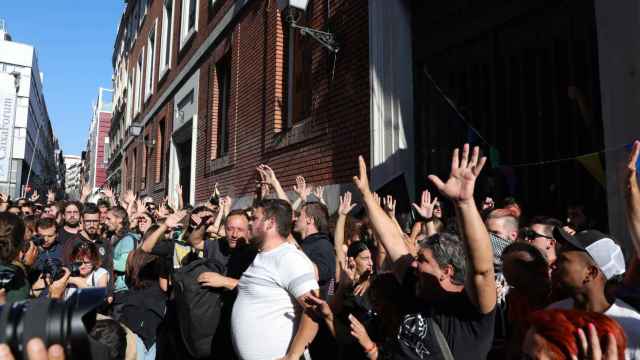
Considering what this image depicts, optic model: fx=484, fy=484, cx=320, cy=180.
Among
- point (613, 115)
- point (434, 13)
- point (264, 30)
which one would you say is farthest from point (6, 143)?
point (613, 115)

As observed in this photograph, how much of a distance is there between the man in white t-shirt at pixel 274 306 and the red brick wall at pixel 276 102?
3.30m

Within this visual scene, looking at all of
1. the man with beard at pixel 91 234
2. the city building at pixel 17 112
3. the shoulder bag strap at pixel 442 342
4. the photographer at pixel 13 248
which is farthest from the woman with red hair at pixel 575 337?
the city building at pixel 17 112

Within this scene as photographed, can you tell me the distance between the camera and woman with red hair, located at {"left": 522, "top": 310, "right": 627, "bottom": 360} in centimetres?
135

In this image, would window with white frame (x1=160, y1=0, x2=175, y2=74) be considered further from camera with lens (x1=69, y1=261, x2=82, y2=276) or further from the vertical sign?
the vertical sign

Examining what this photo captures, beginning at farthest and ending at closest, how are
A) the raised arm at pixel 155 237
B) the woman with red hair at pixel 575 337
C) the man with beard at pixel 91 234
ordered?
the man with beard at pixel 91 234
the raised arm at pixel 155 237
the woman with red hair at pixel 575 337

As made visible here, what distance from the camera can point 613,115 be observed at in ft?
12.3

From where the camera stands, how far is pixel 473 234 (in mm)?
1848

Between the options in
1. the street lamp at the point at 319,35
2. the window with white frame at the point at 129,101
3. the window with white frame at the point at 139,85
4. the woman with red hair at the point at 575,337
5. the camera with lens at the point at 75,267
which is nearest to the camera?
the woman with red hair at the point at 575,337

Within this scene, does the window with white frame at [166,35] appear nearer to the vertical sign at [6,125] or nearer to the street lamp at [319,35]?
the street lamp at [319,35]

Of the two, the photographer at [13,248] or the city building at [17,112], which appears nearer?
the photographer at [13,248]

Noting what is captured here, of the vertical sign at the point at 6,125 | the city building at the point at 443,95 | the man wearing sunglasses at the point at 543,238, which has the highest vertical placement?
the vertical sign at the point at 6,125

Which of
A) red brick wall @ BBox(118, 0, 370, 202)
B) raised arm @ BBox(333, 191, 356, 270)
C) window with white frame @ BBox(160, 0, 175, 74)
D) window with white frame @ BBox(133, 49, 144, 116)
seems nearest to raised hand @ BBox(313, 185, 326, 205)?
red brick wall @ BBox(118, 0, 370, 202)

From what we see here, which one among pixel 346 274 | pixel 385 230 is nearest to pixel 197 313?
pixel 346 274

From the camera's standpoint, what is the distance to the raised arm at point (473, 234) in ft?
6.08
